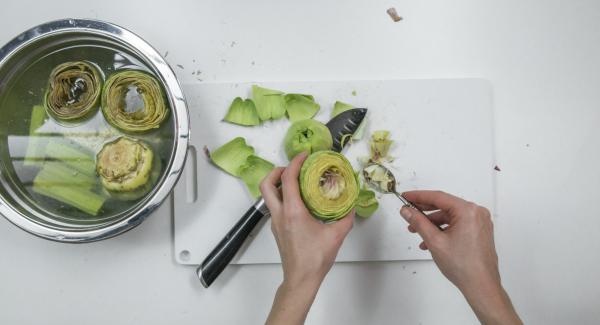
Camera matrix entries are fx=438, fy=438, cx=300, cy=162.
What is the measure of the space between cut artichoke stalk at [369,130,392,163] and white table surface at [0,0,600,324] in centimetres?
15

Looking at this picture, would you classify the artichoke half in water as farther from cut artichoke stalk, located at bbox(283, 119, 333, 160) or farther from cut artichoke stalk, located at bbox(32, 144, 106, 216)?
cut artichoke stalk, located at bbox(32, 144, 106, 216)

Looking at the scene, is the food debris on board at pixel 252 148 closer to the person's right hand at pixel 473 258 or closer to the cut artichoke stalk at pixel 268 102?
the cut artichoke stalk at pixel 268 102

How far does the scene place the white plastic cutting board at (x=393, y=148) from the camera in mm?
1051

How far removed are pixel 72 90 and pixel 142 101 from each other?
16 centimetres

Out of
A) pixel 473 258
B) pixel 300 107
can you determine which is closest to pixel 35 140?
pixel 300 107

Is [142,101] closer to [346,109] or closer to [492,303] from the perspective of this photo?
[346,109]

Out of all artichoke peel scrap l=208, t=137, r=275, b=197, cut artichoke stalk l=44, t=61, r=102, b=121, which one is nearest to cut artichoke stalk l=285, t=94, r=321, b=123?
artichoke peel scrap l=208, t=137, r=275, b=197

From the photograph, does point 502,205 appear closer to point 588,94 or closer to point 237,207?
point 588,94

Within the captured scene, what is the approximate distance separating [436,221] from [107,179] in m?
0.71

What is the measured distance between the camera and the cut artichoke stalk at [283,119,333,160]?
3.10ft

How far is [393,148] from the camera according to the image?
1.05 metres

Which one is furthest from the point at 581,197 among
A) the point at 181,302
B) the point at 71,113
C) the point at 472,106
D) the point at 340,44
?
the point at 71,113

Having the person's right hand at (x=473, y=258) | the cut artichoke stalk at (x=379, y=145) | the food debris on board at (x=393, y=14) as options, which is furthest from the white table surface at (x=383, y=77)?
the person's right hand at (x=473, y=258)

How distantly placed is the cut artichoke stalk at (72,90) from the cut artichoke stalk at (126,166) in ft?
0.34
